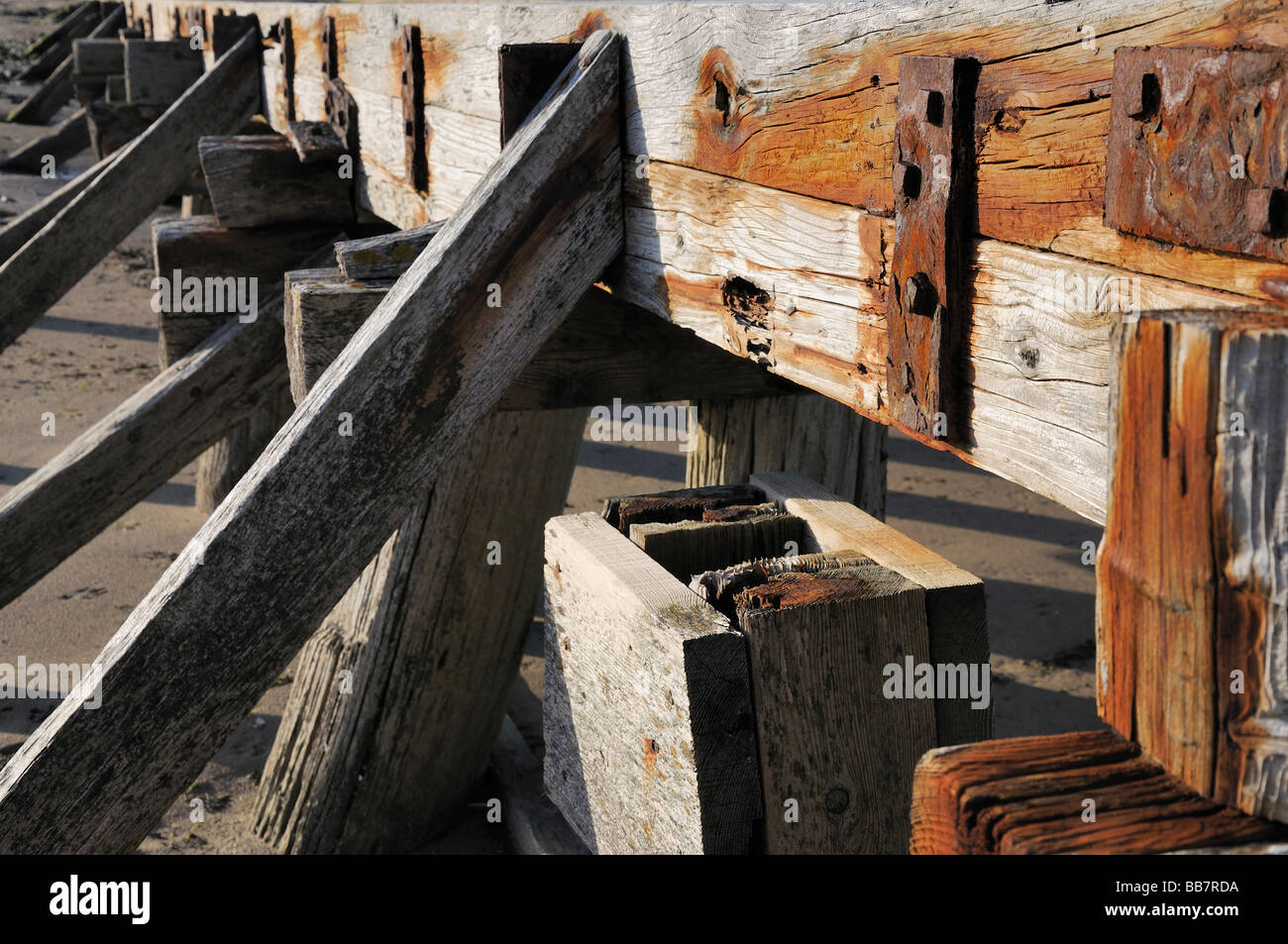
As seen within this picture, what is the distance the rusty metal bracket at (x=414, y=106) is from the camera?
10.5 ft

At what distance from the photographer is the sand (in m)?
4.41

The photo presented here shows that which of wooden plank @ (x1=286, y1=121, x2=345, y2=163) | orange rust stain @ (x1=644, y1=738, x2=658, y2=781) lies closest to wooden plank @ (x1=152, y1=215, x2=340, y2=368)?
wooden plank @ (x1=286, y1=121, x2=345, y2=163)

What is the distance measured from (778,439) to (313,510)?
1.67m

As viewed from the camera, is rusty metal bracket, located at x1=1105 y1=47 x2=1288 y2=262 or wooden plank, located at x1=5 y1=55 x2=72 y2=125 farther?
wooden plank, located at x1=5 y1=55 x2=72 y2=125

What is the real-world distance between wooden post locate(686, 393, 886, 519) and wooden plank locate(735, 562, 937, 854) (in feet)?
5.19

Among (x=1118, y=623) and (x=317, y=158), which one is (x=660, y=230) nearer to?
(x=1118, y=623)

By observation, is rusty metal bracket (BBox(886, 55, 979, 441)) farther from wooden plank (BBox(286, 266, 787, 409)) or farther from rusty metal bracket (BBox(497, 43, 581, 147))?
wooden plank (BBox(286, 266, 787, 409))

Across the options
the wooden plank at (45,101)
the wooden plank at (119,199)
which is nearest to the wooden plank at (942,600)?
the wooden plank at (119,199)

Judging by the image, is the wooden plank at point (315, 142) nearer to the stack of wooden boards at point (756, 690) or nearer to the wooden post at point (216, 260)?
the wooden post at point (216, 260)

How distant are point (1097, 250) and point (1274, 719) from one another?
0.67 m

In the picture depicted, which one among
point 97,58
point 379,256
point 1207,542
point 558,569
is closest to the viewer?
point 1207,542

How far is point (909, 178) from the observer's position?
4.80ft

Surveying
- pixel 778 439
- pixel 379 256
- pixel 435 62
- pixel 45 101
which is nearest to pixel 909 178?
pixel 379 256

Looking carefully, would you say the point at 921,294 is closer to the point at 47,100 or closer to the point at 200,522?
the point at 200,522
